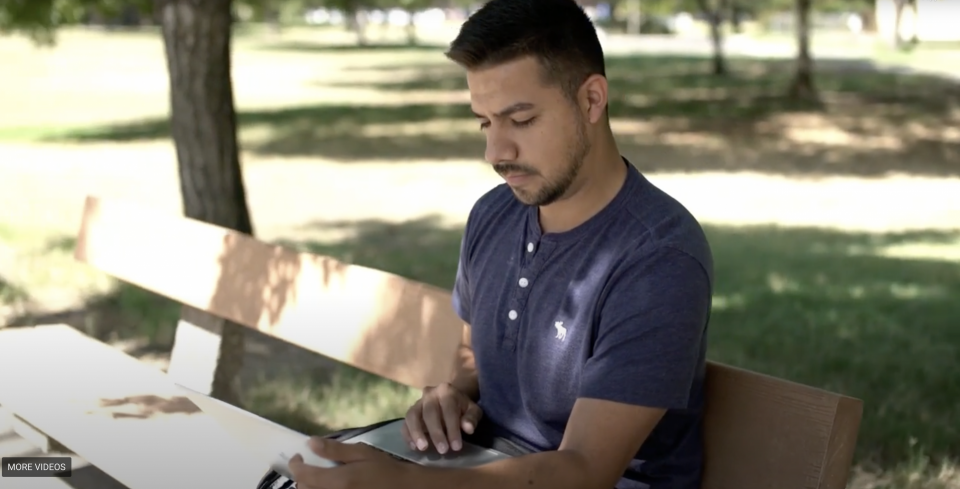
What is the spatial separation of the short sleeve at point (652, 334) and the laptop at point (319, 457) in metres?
0.37

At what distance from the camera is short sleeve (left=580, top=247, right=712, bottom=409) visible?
2242mm

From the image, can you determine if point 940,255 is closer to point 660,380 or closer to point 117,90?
point 660,380

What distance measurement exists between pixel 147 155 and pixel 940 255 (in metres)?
11.8

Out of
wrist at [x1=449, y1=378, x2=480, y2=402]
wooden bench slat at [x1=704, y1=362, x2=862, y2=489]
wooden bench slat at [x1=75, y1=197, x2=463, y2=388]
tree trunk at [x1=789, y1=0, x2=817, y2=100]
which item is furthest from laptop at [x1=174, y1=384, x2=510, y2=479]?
tree trunk at [x1=789, y1=0, x2=817, y2=100]

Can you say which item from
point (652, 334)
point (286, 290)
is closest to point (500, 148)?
Answer: point (652, 334)

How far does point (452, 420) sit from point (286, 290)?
1523 millimetres

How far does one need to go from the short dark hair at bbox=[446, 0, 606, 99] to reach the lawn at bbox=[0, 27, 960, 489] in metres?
2.72

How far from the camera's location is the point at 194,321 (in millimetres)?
4945

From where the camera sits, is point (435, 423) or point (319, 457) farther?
point (435, 423)

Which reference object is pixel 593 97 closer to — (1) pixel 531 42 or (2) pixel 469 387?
(1) pixel 531 42

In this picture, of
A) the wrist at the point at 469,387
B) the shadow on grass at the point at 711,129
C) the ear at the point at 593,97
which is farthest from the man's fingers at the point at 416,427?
the shadow on grass at the point at 711,129

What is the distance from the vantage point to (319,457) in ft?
7.50

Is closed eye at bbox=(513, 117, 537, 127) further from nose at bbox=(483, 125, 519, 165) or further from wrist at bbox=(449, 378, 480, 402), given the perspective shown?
wrist at bbox=(449, 378, 480, 402)

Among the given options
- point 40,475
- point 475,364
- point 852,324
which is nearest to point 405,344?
point 475,364
